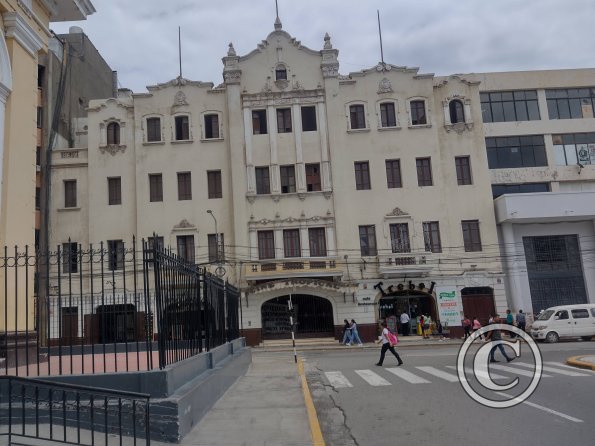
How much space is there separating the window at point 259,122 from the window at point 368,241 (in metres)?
8.27

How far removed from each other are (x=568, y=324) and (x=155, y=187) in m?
23.3

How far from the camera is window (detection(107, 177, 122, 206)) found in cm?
3411

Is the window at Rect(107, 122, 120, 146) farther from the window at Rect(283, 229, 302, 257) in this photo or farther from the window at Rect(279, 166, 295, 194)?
the window at Rect(283, 229, 302, 257)

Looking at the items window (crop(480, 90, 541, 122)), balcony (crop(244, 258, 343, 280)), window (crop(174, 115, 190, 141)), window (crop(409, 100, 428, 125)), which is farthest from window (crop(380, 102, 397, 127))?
window (crop(174, 115, 190, 141))

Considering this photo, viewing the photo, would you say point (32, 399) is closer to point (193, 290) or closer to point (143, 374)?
point (143, 374)

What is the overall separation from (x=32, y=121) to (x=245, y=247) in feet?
72.4

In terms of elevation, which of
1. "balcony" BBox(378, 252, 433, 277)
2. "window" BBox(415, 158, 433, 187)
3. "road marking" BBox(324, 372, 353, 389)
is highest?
"window" BBox(415, 158, 433, 187)

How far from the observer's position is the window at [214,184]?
34.2 meters

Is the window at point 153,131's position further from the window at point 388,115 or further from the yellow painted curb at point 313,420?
the yellow painted curb at point 313,420

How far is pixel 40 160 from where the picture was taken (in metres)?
33.6

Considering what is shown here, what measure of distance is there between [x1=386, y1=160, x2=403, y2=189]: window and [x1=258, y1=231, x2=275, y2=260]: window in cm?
746

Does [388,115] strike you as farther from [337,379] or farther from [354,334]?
[337,379]

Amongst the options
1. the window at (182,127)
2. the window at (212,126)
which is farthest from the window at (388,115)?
the window at (182,127)

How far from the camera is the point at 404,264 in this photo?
105 feet
